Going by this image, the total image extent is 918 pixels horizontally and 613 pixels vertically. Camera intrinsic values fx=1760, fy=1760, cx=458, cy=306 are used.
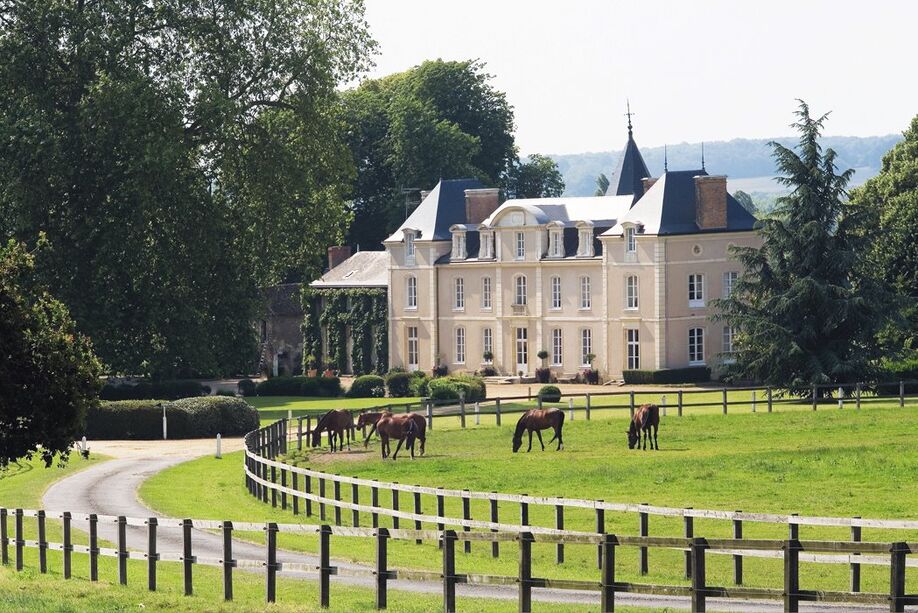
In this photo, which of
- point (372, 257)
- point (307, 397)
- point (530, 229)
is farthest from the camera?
point (372, 257)

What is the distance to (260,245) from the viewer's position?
219 ft

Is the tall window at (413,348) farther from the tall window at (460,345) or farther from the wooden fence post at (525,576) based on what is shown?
the wooden fence post at (525,576)

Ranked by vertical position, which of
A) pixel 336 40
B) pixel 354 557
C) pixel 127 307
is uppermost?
pixel 336 40

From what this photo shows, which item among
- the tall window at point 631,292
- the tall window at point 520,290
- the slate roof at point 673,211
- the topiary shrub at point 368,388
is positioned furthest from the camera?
the tall window at point 520,290

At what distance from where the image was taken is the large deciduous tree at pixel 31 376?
25.8m

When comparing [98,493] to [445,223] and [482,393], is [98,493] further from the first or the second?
[445,223]

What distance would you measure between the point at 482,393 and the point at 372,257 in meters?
26.4

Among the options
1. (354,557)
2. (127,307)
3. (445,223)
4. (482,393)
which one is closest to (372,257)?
(445,223)

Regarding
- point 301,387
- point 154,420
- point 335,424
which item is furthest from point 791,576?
point 301,387

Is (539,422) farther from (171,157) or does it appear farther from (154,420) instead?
(171,157)

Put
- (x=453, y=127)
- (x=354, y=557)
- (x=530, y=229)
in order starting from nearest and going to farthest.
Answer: (x=354, y=557) < (x=530, y=229) < (x=453, y=127)

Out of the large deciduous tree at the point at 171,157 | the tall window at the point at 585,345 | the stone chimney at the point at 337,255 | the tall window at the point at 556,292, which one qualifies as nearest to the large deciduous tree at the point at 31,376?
the large deciduous tree at the point at 171,157

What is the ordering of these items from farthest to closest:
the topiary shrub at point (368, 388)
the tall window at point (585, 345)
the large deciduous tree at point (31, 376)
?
the tall window at point (585, 345) < the topiary shrub at point (368, 388) < the large deciduous tree at point (31, 376)

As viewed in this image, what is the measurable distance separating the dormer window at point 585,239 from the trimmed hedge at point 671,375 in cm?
694
